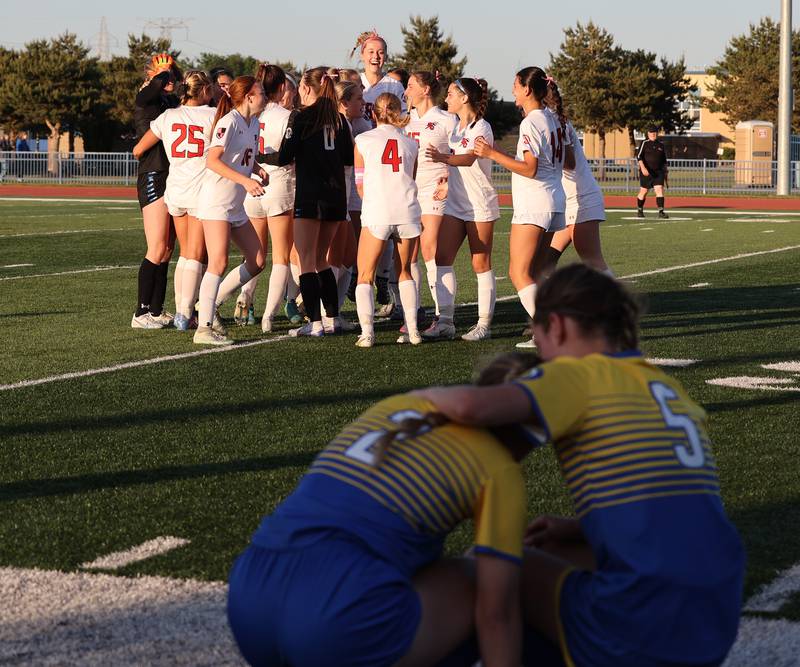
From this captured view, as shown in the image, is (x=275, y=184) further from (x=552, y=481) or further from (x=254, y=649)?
(x=254, y=649)

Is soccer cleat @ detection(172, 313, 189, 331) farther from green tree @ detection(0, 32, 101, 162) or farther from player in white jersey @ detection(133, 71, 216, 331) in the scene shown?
green tree @ detection(0, 32, 101, 162)

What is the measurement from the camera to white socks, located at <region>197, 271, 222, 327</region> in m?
10.3

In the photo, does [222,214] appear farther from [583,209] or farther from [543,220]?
[583,209]

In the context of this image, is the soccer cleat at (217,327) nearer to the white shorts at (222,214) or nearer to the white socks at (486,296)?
the white shorts at (222,214)

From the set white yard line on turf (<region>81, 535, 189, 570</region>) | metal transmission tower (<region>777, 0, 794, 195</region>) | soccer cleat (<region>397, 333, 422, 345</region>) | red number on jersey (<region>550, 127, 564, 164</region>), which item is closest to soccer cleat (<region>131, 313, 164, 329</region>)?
soccer cleat (<region>397, 333, 422, 345</region>)

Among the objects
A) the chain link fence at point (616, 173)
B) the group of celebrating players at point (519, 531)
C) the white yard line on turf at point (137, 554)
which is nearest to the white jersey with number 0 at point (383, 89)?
the white yard line on turf at point (137, 554)

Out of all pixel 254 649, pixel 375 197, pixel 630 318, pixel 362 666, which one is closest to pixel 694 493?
pixel 630 318

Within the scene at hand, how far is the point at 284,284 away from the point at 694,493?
321 inches

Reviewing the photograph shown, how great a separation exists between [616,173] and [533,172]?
33648 mm

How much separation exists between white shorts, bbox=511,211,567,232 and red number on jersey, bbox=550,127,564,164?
0.40 metres

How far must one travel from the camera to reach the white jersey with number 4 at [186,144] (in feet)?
34.2

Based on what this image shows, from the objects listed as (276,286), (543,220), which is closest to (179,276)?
(276,286)

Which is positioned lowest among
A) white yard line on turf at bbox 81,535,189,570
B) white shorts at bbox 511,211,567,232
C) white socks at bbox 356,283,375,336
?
white yard line on turf at bbox 81,535,189,570

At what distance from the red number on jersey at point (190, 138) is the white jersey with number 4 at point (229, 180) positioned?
26 cm
